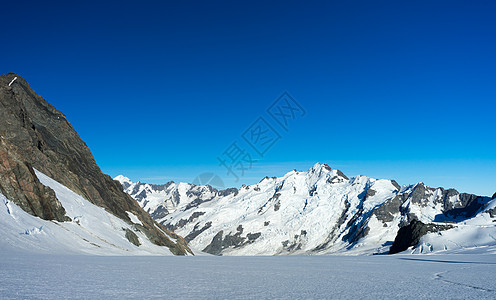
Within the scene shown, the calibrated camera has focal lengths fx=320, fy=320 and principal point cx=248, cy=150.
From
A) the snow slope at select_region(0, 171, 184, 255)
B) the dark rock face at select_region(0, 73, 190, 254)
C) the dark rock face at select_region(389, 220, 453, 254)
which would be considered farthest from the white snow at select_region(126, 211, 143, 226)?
the dark rock face at select_region(389, 220, 453, 254)

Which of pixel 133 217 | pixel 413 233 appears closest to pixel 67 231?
pixel 133 217

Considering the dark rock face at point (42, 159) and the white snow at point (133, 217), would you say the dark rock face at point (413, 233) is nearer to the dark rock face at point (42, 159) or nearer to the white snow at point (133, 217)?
the dark rock face at point (42, 159)

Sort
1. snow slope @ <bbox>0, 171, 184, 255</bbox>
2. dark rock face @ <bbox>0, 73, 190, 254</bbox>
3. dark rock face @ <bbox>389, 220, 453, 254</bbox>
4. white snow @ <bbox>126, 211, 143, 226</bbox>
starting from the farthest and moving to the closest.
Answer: dark rock face @ <bbox>389, 220, 453, 254</bbox>, white snow @ <bbox>126, 211, 143, 226</bbox>, dark rock face @ <bbox>0, 73, 190, 254</bbox>, snow slope @ <bbox>0, 171, 184, 255</bbox>

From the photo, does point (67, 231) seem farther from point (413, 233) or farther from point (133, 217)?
point (413, 233)

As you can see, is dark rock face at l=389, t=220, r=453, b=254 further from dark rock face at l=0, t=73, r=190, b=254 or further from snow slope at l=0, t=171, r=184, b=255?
snow slope at l=0, t=171, r=184, b=255

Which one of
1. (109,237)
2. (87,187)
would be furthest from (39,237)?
(87,187)
